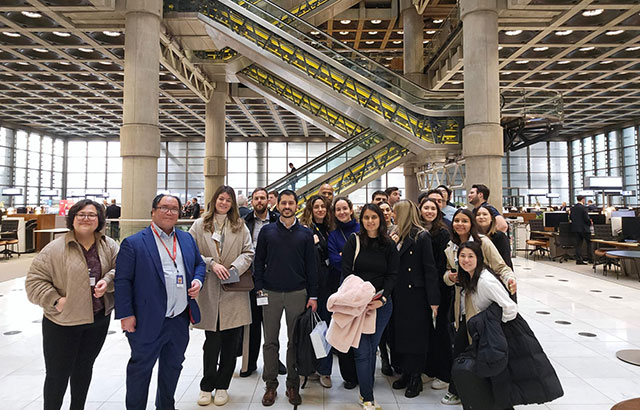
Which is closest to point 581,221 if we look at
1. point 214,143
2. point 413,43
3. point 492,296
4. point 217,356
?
point 413,43

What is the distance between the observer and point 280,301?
3.49 m

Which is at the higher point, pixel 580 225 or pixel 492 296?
pixel 580 225

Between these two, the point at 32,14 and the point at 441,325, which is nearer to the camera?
the point at 441,325

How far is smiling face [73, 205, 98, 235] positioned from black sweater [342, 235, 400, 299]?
2.02 meters

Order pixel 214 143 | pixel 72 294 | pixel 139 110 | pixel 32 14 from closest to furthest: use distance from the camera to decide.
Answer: pixel 72 294 → pixel 139 110 → pixel 32 14 → pixel 214 143

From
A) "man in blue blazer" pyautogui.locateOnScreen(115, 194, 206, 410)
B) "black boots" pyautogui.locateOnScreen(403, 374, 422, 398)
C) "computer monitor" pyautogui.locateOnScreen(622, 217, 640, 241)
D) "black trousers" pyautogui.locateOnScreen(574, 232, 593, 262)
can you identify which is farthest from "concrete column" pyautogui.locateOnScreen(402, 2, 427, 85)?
"man in blue blazer" pyautogui.locateOnScreen(115, 194, 206, 410)

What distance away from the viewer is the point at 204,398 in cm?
341

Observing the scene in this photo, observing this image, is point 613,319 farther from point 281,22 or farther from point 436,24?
point 436,24

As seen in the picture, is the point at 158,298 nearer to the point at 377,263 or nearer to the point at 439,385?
the point at 377,263

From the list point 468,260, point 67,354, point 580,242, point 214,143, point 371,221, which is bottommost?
point 67,354

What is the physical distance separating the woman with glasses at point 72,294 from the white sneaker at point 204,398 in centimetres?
104

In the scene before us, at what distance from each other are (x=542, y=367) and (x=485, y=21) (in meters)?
9.27

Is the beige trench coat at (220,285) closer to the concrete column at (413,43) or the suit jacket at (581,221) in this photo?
the suit jacket at (581,221)

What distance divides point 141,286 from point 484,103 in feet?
29.3
